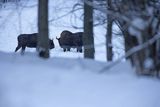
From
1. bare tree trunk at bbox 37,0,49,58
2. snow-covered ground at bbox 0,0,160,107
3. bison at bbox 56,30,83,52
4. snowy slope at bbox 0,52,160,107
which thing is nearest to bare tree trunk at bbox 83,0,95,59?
bare tree trunk at bbox 37,0,49,58

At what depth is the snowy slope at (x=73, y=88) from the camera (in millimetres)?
4637

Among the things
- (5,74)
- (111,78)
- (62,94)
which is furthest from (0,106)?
(111,78)

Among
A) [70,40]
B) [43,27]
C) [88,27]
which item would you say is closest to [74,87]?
[43,27]

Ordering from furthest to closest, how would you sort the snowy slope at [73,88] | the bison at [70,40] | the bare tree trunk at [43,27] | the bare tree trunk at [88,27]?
the bison at [70,40] → the bare tree trunk at [88,27] → the bare tree trunk at [43,27] → the snowy slope at [73,88]

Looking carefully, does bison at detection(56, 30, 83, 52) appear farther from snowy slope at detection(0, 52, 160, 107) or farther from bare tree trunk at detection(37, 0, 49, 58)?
snowy slope at detection(0, 52, 160, 107)

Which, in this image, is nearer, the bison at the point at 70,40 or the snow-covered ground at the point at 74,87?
the snow-covered ground at the point at 74,87

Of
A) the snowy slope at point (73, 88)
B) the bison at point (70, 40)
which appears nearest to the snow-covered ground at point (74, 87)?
the snowy slope at point (73, 88)

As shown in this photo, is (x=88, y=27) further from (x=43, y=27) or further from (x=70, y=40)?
(x=70, y=40)

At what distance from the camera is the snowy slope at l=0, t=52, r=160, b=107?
183 inches

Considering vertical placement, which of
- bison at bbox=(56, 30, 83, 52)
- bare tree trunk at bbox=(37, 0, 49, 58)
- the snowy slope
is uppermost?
bare tree trunk at bbox=(37, 0, 49, 58)

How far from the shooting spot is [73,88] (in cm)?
489

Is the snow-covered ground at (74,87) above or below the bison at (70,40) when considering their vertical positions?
above

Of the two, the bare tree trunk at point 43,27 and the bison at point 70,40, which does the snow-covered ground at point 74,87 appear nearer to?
the bare tree trunk at point 43,27

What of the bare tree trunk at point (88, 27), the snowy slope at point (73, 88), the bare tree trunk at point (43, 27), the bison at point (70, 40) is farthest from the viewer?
the bison at point (70, 40)
